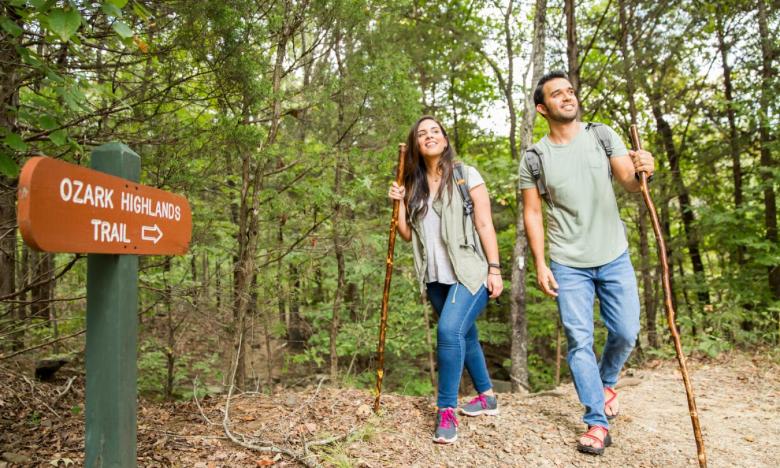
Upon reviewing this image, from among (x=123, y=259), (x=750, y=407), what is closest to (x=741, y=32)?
(x=750, y=407)

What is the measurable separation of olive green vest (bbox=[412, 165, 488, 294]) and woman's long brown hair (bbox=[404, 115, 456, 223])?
9 cm

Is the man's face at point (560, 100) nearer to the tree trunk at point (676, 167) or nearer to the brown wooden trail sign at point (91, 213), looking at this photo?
the brown wooden trail sign at point (91, 213)

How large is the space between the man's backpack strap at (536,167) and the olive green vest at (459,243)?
1.57 ft

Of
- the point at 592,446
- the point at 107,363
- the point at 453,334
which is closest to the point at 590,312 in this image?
the point at 592,446

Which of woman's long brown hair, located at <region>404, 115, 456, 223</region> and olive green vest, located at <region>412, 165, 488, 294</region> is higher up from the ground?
woman's long brown hair, located at <region>404, 115, 456, 223</region>

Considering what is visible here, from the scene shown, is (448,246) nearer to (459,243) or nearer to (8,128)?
(459,243)

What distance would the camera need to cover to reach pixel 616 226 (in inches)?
135

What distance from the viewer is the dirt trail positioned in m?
3.12

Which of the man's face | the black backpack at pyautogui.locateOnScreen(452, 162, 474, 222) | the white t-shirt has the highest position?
the man's face

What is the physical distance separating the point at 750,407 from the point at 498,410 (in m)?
2.67

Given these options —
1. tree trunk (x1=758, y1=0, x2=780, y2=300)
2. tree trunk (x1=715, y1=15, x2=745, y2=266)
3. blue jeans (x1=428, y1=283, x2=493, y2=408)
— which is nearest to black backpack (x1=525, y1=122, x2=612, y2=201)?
blue jeans (x1=428, y1=283, x2=493, y2=408)

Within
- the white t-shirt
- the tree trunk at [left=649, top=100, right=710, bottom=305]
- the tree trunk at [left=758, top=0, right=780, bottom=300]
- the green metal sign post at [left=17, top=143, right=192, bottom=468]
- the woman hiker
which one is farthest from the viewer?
the tree trunk at [left=649, top=100, right=710, bottom=305]

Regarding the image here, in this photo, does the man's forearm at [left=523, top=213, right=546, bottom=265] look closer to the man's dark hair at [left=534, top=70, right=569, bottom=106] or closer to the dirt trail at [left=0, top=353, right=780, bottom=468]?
the man's dark hair at [left=534, top=70, right=569, bottom=106]

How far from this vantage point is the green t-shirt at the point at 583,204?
3.36 meters
